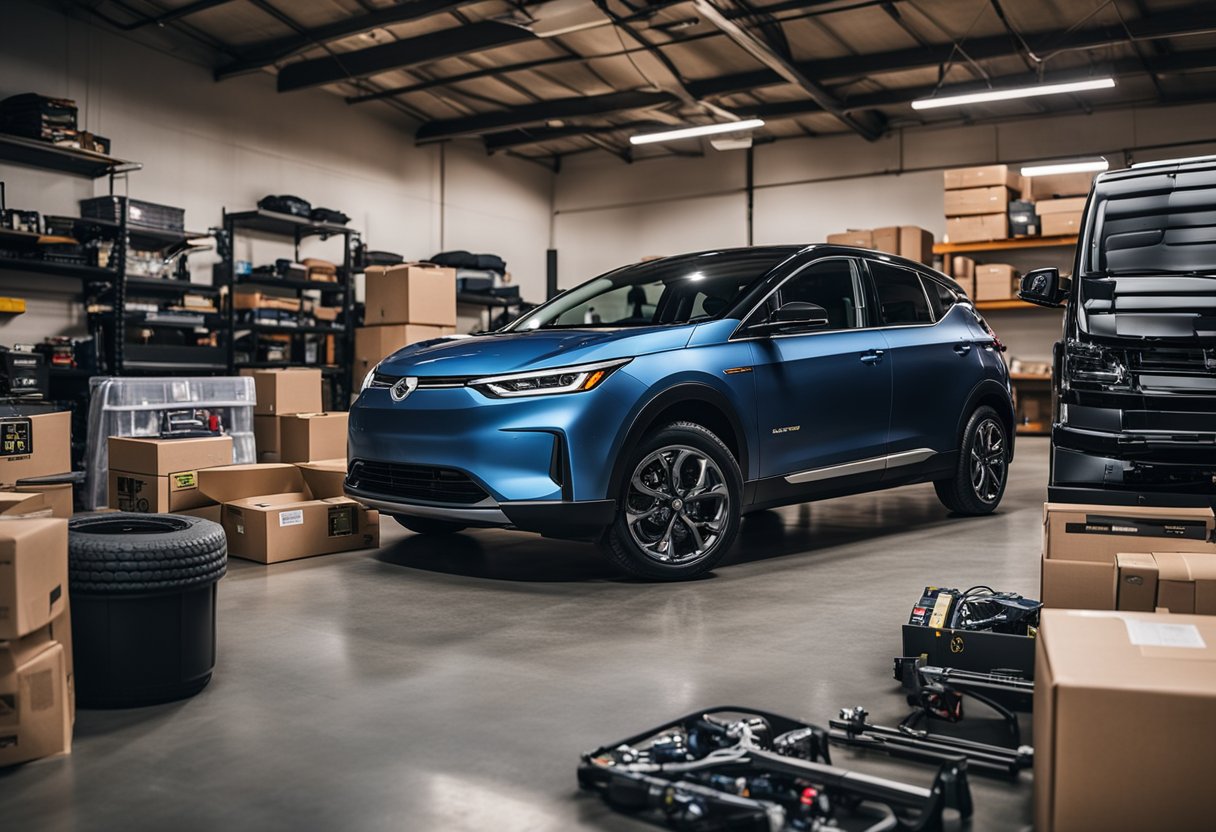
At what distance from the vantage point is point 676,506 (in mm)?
4043

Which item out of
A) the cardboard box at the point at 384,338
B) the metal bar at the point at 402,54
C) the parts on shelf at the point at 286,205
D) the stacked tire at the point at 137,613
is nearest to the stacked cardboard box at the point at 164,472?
the stacked tire at the point at 137,613

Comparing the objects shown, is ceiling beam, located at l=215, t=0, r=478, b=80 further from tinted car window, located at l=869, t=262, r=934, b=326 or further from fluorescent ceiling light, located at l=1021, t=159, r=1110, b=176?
fluorescent ceiling light, located at l=1021, t=159, r=1110, b=176

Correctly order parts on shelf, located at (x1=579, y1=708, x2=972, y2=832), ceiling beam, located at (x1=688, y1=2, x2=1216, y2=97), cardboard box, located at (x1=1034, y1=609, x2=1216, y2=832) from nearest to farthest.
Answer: cardboard box, located at (x1=1034, y1=609, x2=1216, y2=832)
parts on shelf, located at (x1=579, y1=708, x2=972, y2=832)
ceiling beam, located at (x1=688, y1=2, x2=1216, y2=97)

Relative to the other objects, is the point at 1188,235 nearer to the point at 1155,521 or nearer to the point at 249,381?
the point at 1155,521

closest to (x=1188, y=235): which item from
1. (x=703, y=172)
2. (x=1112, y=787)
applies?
(x=1112, y=787)

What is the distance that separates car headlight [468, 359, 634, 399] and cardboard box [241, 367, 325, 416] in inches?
207

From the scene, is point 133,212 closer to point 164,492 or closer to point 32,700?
point 164,492

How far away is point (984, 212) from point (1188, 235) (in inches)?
383

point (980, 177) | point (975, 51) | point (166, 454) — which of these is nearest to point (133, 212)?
point (166, 454)

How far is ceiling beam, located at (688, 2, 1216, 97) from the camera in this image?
1046 cm

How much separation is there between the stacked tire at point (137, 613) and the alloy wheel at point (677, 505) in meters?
1.78

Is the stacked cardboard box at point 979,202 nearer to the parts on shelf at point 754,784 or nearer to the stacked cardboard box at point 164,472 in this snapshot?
the stacked cardboard box at point 164,472

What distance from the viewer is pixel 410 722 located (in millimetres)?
2439

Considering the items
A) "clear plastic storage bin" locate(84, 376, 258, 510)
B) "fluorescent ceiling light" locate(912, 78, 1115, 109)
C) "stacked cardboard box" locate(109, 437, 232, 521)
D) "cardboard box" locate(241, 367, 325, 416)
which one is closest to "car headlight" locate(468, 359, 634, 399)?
"stacked cardboard box" locate(109, 437, 232, 521)
